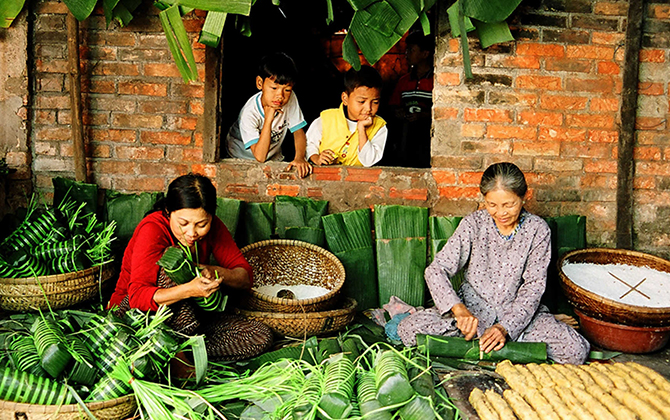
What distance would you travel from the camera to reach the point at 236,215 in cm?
376

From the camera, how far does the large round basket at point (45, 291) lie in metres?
3.06

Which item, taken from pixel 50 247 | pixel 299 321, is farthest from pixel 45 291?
pixel 299 321

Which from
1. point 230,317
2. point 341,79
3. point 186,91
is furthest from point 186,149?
point 341,79

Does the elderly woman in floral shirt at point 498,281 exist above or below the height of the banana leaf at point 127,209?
below

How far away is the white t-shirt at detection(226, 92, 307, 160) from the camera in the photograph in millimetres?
3938

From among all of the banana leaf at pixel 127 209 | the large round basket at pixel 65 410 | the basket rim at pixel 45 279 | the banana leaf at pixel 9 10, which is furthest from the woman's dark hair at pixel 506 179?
the banana leaf at pixel 9 10

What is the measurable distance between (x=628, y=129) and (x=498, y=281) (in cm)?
150

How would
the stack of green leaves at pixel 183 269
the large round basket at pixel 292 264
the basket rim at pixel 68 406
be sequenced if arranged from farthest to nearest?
1. the large round basket at pixel 292 264
2. the stack of green leaves at pixel 183 269
3. the basket rim at pixel 68 406

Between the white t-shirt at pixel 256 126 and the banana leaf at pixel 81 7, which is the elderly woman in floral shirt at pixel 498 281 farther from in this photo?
the banana leaf at pixel 81 7

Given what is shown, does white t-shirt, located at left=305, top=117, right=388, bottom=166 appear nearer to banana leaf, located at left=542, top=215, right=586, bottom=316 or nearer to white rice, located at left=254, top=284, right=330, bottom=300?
white rice, located at left=254, top=284, right=330, bottom=300

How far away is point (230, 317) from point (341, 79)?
400 centimetres

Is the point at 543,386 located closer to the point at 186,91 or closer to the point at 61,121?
the point at 186,91

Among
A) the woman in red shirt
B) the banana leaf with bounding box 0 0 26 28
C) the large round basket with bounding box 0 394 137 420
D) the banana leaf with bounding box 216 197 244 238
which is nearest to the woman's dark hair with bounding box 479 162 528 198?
the woman in red shirt

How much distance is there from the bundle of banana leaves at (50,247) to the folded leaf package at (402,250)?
1744 mm
